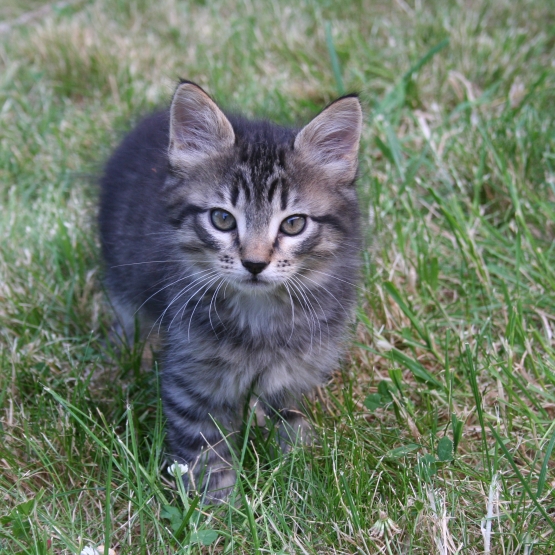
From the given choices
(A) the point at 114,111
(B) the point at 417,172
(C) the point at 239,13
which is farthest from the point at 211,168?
(C) the point at 239,13

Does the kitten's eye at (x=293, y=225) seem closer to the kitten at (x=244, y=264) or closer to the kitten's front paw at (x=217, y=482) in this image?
the kitten at (x=244, y=264)

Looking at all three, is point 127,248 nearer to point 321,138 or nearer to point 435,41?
point 321,138

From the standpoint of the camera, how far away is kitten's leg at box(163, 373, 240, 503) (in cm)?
292

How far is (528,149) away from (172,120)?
2395 millimetres

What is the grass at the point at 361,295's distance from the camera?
8.36ft

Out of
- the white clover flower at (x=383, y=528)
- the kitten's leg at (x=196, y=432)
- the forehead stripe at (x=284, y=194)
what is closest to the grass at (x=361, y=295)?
the white clover flower at (x=383, y=528)

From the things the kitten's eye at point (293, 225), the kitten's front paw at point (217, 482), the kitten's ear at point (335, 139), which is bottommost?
the kitten's front paw at point (217, 482)

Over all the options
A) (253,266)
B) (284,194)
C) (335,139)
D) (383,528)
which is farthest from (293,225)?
(383,528)

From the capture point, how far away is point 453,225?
3.67 m

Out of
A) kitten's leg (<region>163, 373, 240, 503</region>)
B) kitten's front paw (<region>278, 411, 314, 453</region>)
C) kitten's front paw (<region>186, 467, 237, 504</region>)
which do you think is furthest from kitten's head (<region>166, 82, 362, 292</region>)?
kitten's front paw (<region>186, 467, 237, 504</region>)

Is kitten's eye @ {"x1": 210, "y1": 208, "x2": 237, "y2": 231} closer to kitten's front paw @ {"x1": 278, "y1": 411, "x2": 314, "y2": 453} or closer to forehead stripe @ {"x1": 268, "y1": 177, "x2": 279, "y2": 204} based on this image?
forehead stripe @ {"x1": 268, "y1": 177, "x2": 279, "y2": 204}

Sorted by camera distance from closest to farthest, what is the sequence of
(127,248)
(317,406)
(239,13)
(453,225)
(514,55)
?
(317,406)
(127,248)
(453,225)
(514,55)
(239,13)

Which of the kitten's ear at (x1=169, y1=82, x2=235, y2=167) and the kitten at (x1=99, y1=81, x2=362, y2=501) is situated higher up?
the kitten's ear at (x1=169, y1=82, x2=235, y2=167)

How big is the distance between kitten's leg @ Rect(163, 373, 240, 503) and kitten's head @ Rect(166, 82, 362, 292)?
22.1 inches
